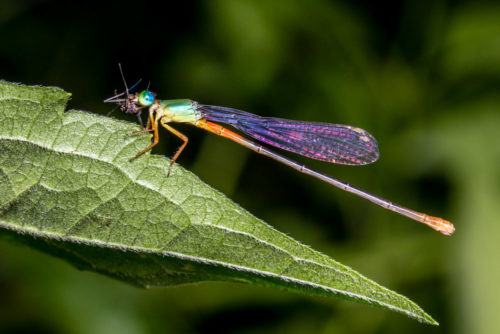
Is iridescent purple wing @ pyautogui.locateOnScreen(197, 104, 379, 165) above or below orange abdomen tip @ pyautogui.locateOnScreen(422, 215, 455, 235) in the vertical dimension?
above

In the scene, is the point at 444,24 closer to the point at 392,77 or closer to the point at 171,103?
the point at 392,77

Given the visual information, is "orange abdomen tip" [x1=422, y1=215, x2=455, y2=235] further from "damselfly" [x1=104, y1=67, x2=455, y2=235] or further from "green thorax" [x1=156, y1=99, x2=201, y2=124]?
"green thorax" [x1=156, y1=99, x2=201, y2=124]

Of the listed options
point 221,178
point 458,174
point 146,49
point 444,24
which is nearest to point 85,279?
point 221,178

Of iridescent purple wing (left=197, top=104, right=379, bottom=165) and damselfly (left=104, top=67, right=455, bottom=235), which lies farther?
iridescent purple wing (left=197, top=104, right=379, bottom=165)

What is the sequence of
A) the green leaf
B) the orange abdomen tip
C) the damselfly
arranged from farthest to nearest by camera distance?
the damselfly → the orange abdomen tip → the green leaf

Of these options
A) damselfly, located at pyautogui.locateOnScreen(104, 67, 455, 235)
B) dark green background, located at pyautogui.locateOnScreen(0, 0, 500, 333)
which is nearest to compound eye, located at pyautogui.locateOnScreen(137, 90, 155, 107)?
damselfly, located at pyautogui.locateOnScreen(104, 67, 455, 235)
